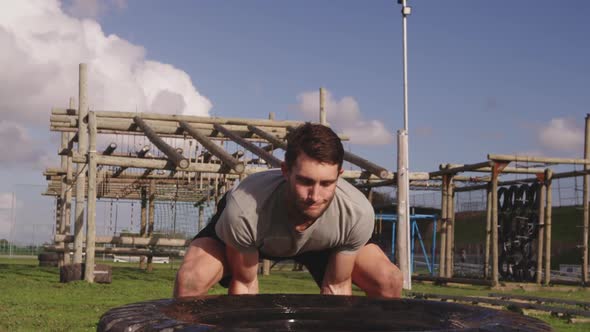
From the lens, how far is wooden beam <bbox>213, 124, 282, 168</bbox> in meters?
12.6

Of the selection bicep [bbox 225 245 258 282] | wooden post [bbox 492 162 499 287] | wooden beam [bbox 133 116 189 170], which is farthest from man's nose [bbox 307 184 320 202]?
wooden post [bbox 492 162 499 287]

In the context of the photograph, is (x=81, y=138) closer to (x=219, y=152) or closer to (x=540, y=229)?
(x=219, y=152)

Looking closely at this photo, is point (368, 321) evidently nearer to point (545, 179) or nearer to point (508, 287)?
point (508, 287)

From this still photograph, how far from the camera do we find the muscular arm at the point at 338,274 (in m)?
3.30

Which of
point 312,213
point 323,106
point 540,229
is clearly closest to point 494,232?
point 540,229

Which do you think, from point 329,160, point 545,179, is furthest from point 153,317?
point 545,179

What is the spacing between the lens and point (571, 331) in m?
6.66

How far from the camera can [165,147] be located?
471 inches

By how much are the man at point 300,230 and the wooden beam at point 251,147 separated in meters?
8.89

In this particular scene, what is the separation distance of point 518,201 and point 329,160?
15853mm

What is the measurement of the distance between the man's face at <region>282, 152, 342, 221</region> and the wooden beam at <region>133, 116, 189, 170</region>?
340 inches

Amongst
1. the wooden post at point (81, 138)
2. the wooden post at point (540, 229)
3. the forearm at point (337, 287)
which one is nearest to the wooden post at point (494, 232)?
the wooden post at point (540, 229)

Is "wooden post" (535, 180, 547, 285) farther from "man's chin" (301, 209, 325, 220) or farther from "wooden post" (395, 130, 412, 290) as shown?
"man's chin" (301, 209, 325, 220)

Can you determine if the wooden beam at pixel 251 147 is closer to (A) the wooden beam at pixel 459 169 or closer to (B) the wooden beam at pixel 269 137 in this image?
(B) the wooden beam at pixel 269 137
